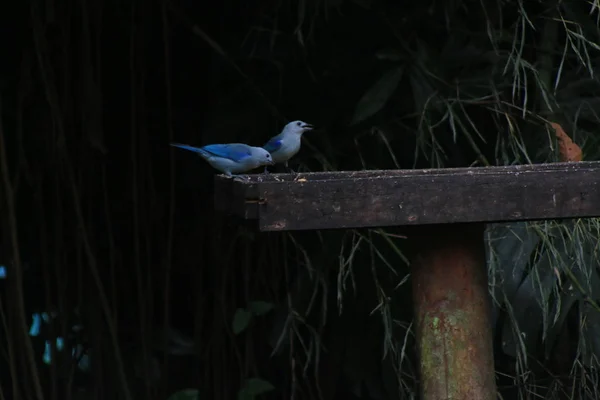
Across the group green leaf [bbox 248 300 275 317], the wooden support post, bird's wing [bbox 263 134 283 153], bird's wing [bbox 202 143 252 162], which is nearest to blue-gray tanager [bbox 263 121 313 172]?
bird's wing [bbox 263 134 283 153]

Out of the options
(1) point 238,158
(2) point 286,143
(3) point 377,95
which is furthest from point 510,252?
(1) point 238,158

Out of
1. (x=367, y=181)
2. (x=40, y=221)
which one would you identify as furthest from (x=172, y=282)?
(x=367, y=181)

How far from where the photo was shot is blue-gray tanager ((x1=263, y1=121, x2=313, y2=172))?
125 inches

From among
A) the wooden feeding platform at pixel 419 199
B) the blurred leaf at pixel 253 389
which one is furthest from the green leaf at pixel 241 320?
the wooden feeding platform at pixel 419 199

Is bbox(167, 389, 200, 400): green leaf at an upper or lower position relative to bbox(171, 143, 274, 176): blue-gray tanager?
lower

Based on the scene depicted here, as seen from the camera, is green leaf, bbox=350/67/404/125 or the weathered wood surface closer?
the weathered wood surface

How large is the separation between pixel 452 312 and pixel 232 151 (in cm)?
93

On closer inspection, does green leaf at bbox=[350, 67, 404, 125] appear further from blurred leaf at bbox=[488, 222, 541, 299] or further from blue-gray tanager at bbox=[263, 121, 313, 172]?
blurred leaf at bbox=[488, 222, 541, 299]

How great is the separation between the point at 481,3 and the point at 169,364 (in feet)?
4.93

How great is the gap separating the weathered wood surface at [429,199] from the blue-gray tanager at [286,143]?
110 centimetres

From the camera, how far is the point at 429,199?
205 centimetres

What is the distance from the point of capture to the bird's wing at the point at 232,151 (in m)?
3.08

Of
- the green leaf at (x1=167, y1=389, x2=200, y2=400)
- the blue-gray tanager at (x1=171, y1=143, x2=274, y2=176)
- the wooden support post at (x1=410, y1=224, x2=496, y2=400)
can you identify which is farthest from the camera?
→ the green leaf at (x1=167, y1=389, x2=200, y2=400)

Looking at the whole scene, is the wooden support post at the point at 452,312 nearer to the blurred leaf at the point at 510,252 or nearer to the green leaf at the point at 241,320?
the blurred leaf at the point at 510,252
